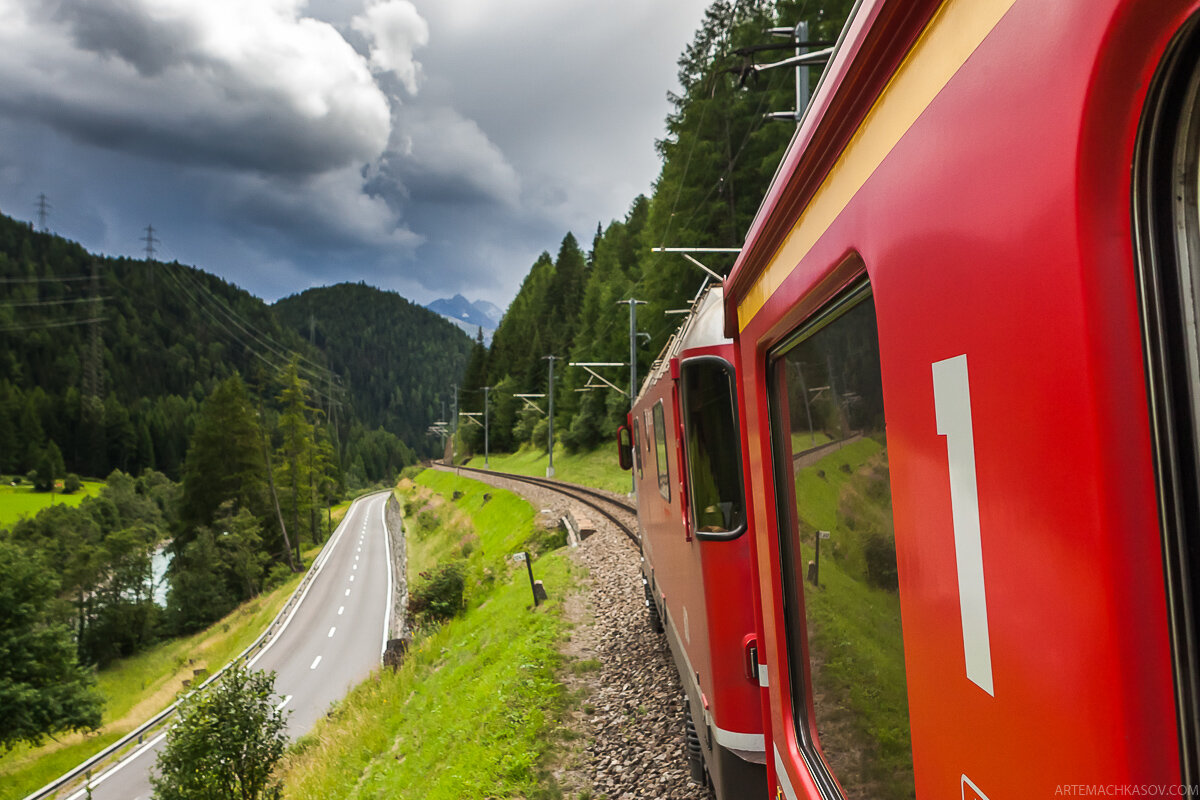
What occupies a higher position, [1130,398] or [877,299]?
[877,299]

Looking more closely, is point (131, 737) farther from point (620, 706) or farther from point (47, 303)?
point (47, 303)

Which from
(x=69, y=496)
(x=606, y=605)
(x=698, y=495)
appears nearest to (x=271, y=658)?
(x=606, y=605)

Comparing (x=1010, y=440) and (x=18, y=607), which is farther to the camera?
(x=18, y=607)

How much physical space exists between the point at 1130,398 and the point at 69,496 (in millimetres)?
135742

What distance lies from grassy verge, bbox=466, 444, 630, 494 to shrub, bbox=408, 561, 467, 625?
10.5 m

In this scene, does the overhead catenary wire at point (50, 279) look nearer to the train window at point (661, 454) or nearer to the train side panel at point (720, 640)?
the train window at point (661, 454)

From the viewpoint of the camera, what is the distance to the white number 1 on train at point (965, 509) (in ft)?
3.55

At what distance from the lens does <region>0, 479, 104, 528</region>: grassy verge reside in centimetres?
8962

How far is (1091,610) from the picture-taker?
2.57 ft

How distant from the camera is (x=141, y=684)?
43.7 meters

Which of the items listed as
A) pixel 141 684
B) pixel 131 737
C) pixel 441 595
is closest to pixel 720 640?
pixel 441 595

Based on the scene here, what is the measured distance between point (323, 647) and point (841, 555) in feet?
125

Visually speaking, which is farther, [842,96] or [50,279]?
[50,279]

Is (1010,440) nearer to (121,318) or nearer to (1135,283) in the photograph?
(1135,283)
